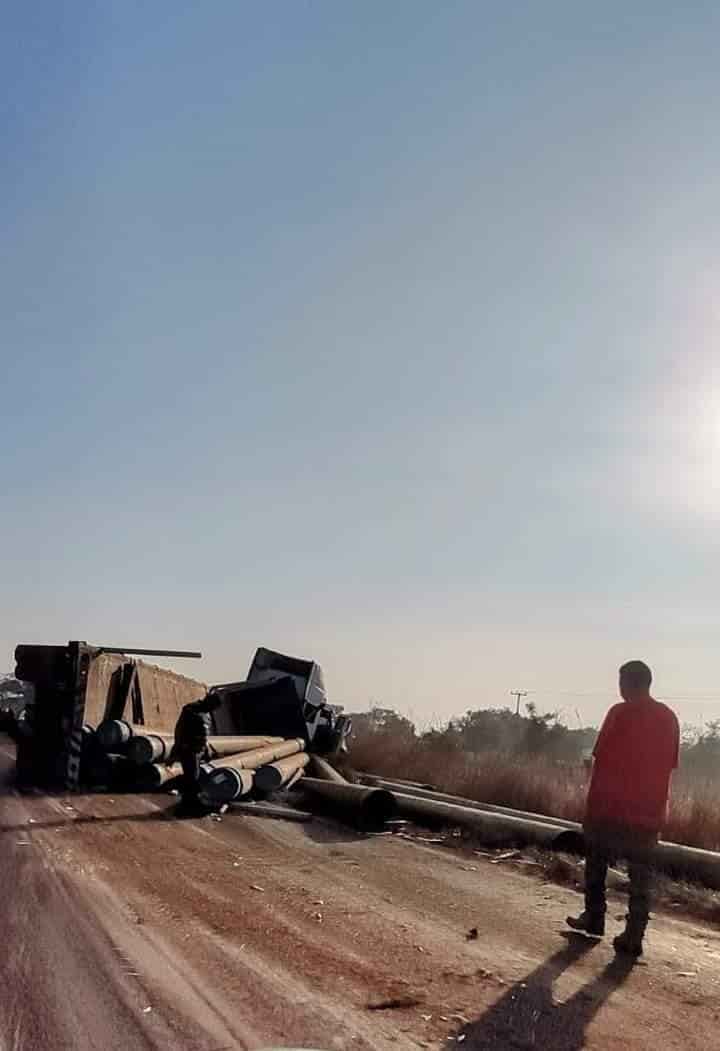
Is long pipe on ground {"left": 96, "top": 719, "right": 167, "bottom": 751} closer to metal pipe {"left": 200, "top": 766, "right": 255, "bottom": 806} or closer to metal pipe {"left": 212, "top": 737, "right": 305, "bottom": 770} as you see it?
metal pipe {"left": 212, "top": 737, "right": 305, "bottom": 770}

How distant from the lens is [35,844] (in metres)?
10.7

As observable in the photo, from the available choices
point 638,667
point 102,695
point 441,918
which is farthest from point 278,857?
point 102,695

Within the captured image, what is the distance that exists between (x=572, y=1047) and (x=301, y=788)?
1228 cm

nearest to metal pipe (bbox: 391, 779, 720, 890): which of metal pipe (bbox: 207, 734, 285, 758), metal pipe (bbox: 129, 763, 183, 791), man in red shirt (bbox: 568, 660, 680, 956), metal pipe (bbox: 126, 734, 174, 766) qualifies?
man in red shirt (bbox: 568, 660, 680, 956)

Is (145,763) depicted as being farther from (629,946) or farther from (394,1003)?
(394,1003)

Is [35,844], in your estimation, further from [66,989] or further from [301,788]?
[301,788]

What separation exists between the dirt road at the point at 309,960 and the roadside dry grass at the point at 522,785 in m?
4.07

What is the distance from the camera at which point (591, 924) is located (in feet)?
25.3

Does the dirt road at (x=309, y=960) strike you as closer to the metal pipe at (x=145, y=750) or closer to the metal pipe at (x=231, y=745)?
the metal pipe at (x=145, y=750)

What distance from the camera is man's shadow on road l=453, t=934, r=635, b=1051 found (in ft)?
16.8

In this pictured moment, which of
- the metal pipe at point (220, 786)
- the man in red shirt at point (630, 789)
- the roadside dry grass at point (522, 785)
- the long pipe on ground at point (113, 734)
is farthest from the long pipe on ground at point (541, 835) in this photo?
the long pipe on ground at point (113, 734)

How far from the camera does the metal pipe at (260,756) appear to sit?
636 inches

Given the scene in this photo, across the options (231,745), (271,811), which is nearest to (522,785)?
(231,745)

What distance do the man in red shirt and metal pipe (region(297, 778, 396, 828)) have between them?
21.8ft
